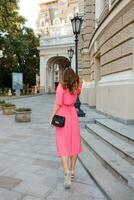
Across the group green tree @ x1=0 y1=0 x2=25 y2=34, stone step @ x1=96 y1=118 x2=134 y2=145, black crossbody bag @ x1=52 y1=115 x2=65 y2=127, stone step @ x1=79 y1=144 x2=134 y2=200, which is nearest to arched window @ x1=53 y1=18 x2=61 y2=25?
green tree @ x1=0 y1=0 x2=25 y2=34

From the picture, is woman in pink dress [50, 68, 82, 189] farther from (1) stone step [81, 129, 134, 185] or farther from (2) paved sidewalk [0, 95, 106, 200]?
(1) stone step [81, 129, 134, 185]

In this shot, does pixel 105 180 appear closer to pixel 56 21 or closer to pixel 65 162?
pixel 65 162

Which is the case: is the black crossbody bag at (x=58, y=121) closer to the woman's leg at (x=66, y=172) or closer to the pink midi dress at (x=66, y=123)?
the pink midi dress at (x=66, y=123)

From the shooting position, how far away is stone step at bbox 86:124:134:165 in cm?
544

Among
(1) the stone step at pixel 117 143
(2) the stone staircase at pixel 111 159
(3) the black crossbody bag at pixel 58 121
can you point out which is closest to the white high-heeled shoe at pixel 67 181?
(2) the stone staircase at pixel 111 159

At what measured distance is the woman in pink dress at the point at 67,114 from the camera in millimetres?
4500

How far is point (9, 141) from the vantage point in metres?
8.29

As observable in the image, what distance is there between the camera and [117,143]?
632 centimetres

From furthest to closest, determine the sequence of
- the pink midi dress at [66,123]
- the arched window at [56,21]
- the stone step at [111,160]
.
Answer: the arched window at [56,21], the stone step at [111,160], the pink midi dress at [66,123]

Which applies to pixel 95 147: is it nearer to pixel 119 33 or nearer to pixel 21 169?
pixel 21 169

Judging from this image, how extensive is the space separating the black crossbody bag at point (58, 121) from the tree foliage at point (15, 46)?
27.7m

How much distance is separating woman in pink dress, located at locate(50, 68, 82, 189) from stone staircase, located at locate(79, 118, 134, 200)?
73cm

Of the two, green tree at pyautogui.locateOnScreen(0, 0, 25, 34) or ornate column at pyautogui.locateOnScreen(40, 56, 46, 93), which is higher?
green tree at pyautogui.locateOnScreen(0, 0, 25, 34)

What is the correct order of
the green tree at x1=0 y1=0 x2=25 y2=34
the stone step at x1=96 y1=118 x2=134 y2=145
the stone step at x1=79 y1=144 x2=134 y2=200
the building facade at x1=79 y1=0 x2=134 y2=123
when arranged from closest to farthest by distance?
the stone step at x1=79 y1=144 x2=134 y2=200, the stone step at x1=96 y1=118 x2=134 y2=145, the building facade at x1=79 y1=0 x2=134 y2=123, the green tree at x1=0 y1=0 x2=25 y2=34
